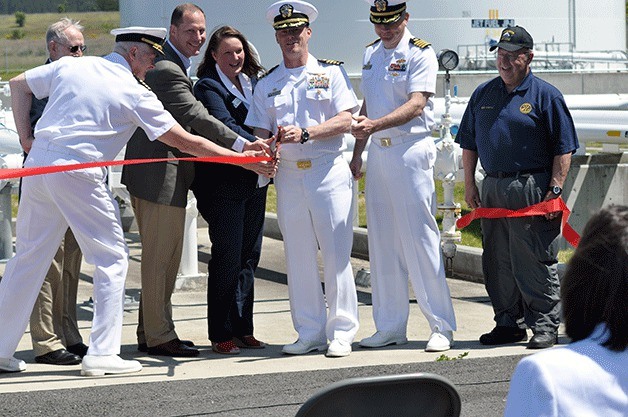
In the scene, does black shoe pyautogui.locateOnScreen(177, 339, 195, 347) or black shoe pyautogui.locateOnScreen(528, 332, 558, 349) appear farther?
black shoe pyautogui.locateOnScreen(177, 339, 195, 347)

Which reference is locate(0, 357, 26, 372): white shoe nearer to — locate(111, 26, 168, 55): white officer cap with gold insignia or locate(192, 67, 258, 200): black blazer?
locate(192, 67, 258, 200): black blazer

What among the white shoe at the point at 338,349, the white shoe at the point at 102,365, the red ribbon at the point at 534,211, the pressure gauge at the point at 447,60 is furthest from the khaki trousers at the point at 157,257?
the pressure gauge at the point at 447,60

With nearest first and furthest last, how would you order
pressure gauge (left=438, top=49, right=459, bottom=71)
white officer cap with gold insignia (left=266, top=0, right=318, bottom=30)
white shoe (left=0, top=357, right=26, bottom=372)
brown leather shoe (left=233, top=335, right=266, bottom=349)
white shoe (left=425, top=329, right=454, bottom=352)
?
white shoe (left=0, top=357, right=26, bottom=372) < white officer cap with gold insignia (left=266, top=0, right=318, bottom=30) < white shoe (left=425, top=329, right=454, bottom=352) < brown leather shoe (left=233, top=335, right=266, bottom=349) < pressure gauge (left=438, top=49, right=459, bottom=71)

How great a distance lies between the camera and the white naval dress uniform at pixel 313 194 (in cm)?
695

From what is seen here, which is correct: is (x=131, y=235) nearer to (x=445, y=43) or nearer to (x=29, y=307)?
(x=29, y=307)

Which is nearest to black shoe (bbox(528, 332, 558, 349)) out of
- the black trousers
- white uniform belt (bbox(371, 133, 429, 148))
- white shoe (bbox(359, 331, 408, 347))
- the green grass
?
white shoe (bbox(359, 331, 408, 347))

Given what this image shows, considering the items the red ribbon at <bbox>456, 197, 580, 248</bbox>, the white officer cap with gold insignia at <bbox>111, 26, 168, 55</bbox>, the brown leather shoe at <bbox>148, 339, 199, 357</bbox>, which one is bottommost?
the brown leather shoe at <bbox>148, 339, 199, 357</bbox>

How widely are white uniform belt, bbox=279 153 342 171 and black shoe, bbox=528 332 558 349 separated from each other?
1.53 meters

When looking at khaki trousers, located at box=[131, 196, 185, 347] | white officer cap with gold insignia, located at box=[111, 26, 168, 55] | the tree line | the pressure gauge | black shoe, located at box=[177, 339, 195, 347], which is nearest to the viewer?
white officer cap with gold insignia, located at box=[111, 26, 168, 55]

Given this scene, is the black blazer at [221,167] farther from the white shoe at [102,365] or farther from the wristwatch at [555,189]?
the wristwatch at [555,189]

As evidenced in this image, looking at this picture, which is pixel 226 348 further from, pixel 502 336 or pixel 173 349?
pixel 502 336

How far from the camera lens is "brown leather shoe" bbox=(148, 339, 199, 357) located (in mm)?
7074

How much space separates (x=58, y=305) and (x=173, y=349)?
0.70 m

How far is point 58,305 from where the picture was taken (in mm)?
7090
